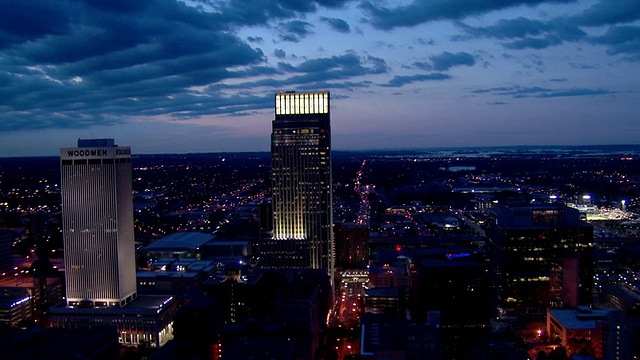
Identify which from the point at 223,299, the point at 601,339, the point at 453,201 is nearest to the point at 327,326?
the point at 223,299

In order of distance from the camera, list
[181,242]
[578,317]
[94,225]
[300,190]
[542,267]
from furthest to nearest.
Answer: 1. [181,242]
2. [300,190]
3. [542,267]
4. [94,225]
5. [578,317]

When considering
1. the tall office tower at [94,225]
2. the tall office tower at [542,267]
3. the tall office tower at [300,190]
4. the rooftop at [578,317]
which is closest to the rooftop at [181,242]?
the tall office tower at [300,190]

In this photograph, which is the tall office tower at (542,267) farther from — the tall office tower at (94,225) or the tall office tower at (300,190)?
the tall office tower at (94,225)

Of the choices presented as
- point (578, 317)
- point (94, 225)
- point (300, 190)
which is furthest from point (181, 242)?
point (578, 317)

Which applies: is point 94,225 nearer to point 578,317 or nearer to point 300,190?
point 300,190

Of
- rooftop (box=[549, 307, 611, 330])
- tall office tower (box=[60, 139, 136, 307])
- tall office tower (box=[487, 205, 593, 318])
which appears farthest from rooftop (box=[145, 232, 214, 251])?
rooftop (box=[549, 307, 611, 330])

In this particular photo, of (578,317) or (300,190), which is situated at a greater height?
(300,190)

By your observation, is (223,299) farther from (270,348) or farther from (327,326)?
(270,348)
